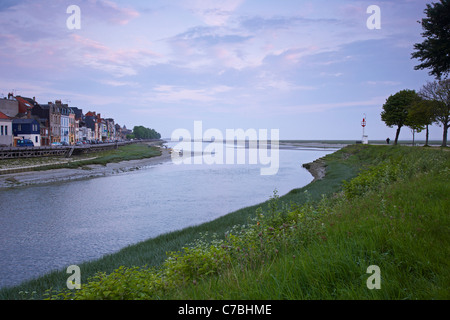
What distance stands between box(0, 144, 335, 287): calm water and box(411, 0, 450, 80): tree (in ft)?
49.8

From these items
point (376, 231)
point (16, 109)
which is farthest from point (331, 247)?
point (16, 109)

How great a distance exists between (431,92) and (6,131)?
76.1 metres

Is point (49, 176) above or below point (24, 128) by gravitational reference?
below

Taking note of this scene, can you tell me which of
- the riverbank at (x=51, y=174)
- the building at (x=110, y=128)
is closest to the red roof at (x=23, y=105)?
the riverbank at (x=51, y=174)

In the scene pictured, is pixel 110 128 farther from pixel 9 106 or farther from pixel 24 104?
pixel 9 106

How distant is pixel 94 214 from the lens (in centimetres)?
2298

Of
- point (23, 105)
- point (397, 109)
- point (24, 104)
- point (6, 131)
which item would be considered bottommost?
point (6, 131)

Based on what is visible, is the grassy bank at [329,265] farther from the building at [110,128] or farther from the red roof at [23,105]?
the building at [110,128]

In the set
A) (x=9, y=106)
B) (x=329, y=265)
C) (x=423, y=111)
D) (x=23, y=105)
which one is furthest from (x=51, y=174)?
(x=423, y=111)

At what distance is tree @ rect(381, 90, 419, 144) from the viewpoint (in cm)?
5756
